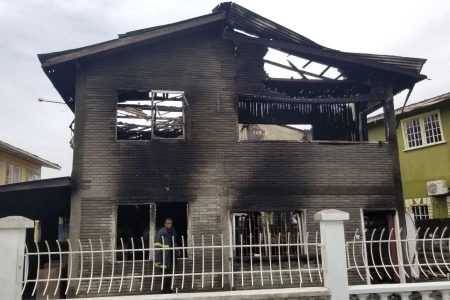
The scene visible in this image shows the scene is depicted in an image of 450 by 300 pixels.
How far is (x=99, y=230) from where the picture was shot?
946 centimetres

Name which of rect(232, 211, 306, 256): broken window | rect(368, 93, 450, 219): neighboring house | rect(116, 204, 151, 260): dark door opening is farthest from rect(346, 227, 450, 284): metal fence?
rect(116, 204, 151, 260): dark door opening

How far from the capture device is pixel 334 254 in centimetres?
537

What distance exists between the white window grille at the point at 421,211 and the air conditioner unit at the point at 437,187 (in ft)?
3.99

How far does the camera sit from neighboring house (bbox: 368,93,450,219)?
15289 mm

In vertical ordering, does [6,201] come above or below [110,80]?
below

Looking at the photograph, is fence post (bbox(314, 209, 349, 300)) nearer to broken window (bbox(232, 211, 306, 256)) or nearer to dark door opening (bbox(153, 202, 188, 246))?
broken window (bbox(232, 211, 306, 256))

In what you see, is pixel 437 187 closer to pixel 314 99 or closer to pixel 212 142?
pixel 314 99

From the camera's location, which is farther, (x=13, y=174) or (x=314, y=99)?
Result: (x=13, y=174)

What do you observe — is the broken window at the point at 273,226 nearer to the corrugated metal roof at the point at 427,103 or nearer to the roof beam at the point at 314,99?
the roof beam at the point at 314,99

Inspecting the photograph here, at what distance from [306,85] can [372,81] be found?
1.87m

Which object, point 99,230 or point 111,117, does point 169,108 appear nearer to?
point 111,117

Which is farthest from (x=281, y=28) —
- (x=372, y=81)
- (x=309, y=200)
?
(x=309, y=200)

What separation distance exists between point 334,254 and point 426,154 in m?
12.8

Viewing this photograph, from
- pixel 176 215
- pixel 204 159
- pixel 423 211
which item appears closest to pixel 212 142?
pixel 204 159
